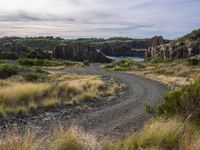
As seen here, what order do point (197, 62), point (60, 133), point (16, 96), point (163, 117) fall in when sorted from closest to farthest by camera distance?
1. point (60, 133)
2. point (163, 117)
3. point (16, 96)
4. point (197, 62)

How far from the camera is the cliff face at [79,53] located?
375ft

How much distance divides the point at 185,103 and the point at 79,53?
10855 centimetres

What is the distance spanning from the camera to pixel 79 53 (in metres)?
118

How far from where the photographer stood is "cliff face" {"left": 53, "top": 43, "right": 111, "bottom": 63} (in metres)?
114

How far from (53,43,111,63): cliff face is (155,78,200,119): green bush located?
10146 centimetres

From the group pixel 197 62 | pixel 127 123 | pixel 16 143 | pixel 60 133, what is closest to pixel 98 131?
pixel 127 123

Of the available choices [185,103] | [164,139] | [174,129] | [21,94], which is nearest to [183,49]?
[21,94]

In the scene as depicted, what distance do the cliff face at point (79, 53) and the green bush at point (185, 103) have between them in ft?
333

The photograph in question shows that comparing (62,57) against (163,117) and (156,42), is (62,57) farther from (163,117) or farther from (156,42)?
(163,117)

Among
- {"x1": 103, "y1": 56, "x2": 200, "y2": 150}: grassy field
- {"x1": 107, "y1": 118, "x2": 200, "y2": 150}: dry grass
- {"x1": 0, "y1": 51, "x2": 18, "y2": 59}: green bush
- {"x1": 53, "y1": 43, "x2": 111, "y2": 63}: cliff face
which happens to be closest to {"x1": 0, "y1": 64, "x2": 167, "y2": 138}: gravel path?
{"x1": 103, "y1": 56, "x2": 200, "y2": 150}: grassy field

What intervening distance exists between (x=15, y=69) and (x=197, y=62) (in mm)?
34941

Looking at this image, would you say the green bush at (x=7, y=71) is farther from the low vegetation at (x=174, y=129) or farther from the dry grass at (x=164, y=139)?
the dry grass at (x=164, y=139)

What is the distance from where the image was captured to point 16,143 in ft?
21.7

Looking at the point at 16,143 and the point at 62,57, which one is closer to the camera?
the point at 16,143
